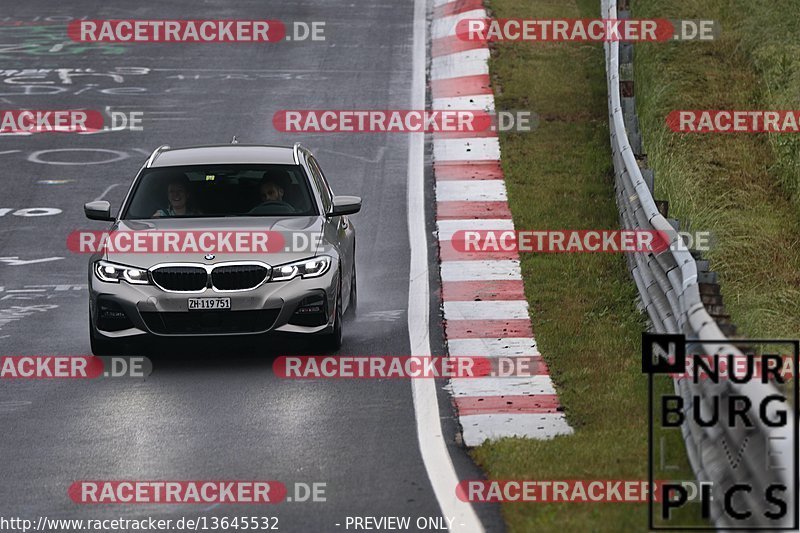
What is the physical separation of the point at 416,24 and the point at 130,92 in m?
5.93

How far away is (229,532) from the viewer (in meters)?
7.96

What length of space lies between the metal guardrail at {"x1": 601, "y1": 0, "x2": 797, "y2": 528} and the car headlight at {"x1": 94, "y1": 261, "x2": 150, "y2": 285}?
3.92 m

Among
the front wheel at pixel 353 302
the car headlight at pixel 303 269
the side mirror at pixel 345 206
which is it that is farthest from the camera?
the front wheel at pixel 353 302

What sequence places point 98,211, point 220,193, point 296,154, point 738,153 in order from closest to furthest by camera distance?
1. point 98,211
2. point 220,193
3. point 296,154
4. point 738,153

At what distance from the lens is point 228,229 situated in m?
12.4

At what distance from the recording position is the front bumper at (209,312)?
1180 cm

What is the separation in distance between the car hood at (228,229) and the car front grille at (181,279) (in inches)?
3.4

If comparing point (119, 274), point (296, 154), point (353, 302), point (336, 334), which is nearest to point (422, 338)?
point (336, 334)

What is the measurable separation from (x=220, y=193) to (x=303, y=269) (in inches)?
59.9

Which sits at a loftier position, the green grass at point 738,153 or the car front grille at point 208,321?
the green grass at point 738,153

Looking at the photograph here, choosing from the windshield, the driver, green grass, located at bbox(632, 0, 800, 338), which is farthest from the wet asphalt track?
green grass, located at bbox(632, 0, 800, 338)

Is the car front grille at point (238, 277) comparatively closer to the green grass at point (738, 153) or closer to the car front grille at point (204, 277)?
the car front grille at point (204, 277)

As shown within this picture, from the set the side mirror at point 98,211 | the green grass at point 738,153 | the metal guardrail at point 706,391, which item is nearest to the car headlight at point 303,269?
the side mirror at point 98,211

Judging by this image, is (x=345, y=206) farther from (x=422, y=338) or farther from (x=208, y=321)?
(x=208, y=321)
